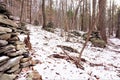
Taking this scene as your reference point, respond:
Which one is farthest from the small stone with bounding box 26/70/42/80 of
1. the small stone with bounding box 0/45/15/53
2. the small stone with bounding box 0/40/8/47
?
the small stone with bounding box 0/40/8/47

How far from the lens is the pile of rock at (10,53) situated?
5599 millimetres

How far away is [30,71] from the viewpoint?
6.60 meters

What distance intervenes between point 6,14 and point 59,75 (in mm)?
2960

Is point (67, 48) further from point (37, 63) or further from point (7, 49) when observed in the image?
point (7, 49)

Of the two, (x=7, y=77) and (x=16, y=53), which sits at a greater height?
(x=16, y=53)

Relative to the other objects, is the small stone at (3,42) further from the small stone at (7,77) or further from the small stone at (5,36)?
the small stone at (7,77)

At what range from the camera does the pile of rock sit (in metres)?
5.60

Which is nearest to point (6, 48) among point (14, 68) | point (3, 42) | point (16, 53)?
point (3, 42)

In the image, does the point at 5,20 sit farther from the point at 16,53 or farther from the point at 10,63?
the point at 10,63

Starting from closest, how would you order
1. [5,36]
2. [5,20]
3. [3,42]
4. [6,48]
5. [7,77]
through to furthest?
[7,77] < [3,42] < [6,48] < [5,36] < [5,20]

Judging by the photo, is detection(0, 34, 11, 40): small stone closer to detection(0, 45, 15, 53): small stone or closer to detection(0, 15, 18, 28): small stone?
detection(0, 45, 15, 53): small stone

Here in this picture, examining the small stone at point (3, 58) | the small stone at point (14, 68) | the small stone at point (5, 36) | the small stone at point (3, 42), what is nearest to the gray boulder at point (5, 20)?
the small stone at point (5, 36)

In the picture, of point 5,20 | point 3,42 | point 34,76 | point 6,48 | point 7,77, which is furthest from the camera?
point 5,20

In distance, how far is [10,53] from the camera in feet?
20.2
